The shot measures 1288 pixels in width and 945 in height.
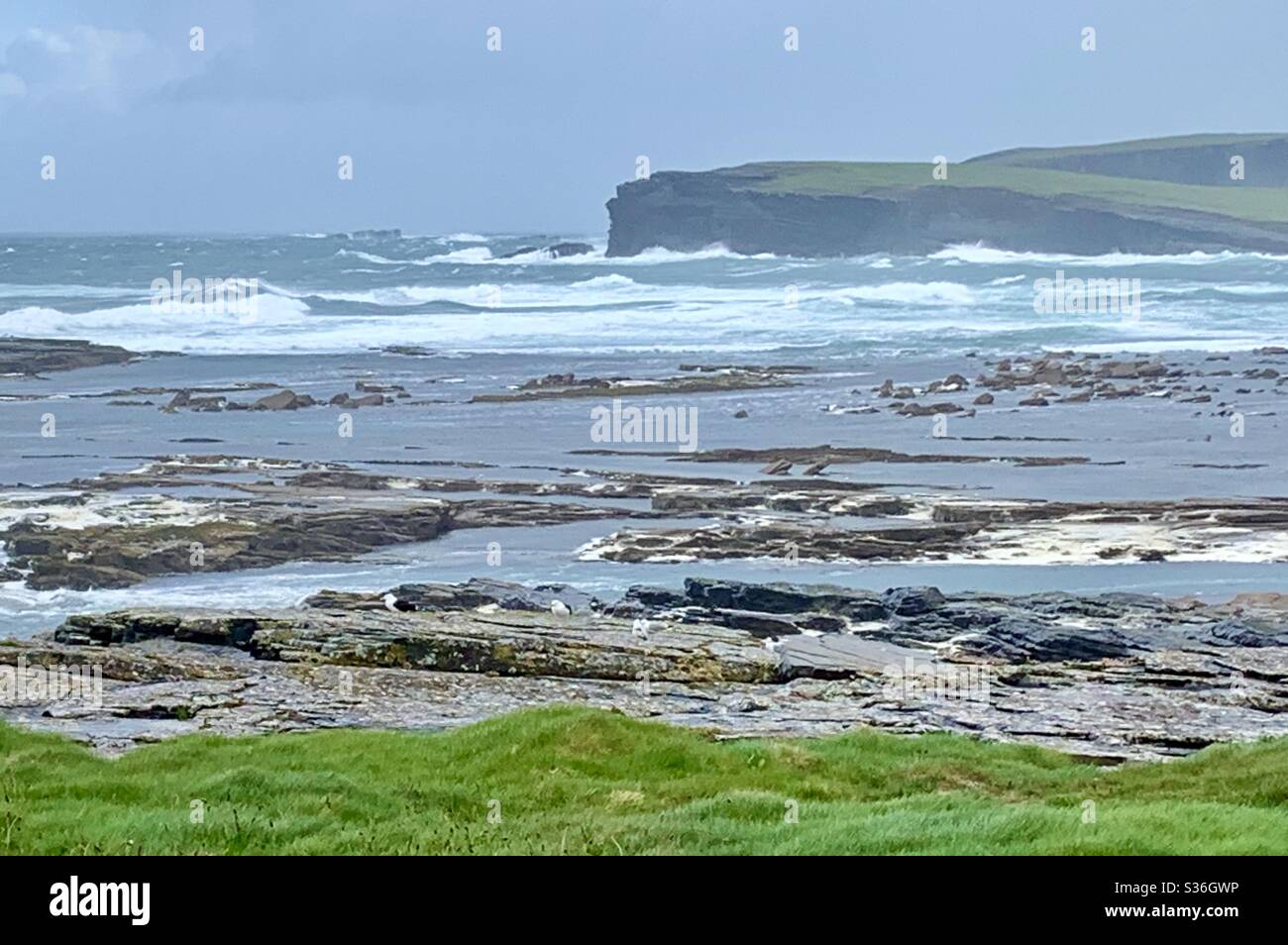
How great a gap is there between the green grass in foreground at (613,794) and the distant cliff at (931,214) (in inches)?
5824

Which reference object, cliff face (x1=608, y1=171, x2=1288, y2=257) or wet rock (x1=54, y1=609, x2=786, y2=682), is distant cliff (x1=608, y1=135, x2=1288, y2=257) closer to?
cliff face (x1=608, y1=171, x2=1288, y2=257)

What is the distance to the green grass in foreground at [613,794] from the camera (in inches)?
411

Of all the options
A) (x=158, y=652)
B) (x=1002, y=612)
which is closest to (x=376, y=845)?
(x=158, y=652)

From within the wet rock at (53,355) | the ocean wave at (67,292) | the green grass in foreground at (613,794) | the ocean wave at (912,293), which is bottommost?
the green grass in foreground at (613,794)

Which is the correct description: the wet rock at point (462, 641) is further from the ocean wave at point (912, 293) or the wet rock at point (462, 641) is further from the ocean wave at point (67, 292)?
the ocean wave at point (67, 292)

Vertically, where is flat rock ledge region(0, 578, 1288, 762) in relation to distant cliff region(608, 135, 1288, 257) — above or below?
below

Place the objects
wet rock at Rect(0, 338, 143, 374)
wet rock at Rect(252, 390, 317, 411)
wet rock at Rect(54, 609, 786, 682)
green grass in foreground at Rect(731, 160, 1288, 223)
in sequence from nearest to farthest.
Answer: wet rock at Rect(54, 609, 786, 682) < wet rock at Rect(252, 390, 317, 411) < wet rock at Rect(0, 338, 143, 374) < green grass in foreground at Rect(731, 160, 1288, 223)

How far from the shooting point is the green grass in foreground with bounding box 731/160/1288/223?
563 ft

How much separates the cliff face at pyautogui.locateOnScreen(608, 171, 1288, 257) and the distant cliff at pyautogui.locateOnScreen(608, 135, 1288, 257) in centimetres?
10

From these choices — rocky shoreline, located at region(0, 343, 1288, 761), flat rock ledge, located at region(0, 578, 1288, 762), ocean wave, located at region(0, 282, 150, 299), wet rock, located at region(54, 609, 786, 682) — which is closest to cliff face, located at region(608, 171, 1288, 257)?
ocean wave, located at region(0, 282, 150, 299)

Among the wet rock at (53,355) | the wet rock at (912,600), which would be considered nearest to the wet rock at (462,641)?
the wet rock at (912,600)
